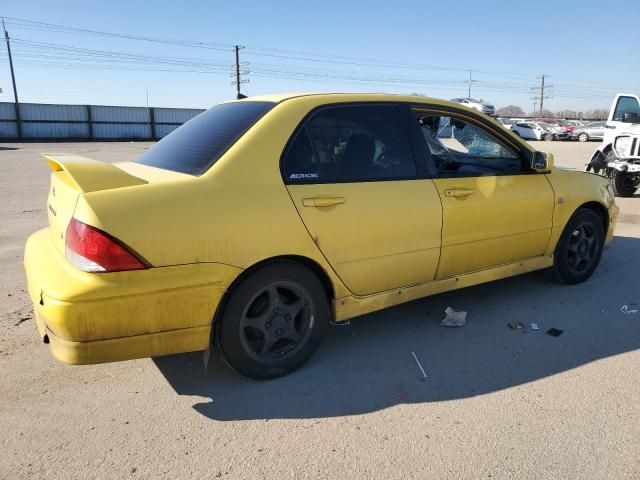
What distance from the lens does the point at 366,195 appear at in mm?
3285

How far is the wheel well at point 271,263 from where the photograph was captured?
290 cm

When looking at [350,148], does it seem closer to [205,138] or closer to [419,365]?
[205,138]

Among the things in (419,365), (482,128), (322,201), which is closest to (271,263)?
(322,201)

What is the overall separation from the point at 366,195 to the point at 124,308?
1.60 metres

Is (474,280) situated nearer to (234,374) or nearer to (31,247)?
(234,374)

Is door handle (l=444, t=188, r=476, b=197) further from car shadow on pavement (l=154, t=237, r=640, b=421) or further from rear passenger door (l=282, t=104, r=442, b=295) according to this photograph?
car shadow on pavement (l=154, t=237, r=640, b=421)

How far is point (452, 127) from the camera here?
172 inches

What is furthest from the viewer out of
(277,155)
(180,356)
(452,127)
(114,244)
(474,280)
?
(452,127)

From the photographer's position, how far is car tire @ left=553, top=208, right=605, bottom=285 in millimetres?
4695

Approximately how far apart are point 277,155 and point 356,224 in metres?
0.66

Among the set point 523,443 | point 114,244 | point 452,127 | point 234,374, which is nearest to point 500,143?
point 452,127

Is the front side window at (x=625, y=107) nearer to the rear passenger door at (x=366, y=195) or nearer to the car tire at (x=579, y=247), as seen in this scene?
the car tire at (x=579, y=247)

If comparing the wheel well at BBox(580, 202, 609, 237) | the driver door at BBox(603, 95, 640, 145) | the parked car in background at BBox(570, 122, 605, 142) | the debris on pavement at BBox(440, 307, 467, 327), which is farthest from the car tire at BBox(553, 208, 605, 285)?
the parked car in background at BBox(570, 122, 605, 142)

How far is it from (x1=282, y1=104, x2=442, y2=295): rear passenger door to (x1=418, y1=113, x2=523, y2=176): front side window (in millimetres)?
504
